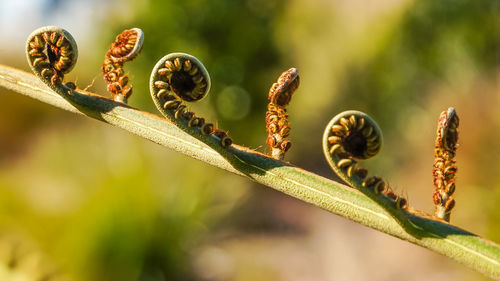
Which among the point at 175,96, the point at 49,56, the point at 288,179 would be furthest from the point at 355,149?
the point at 49,56

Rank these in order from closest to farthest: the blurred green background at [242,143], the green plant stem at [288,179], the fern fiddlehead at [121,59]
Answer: the green plant stem at [288,179] < the fern fiddlehead at [121,59] < the blurred green background at [242,143]

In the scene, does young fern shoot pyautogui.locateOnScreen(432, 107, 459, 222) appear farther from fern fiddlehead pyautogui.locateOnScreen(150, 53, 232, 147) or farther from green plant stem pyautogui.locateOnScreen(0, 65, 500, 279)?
fern fiddlehead pyautogui.locateOnScreen(150, 53, 232, 147)

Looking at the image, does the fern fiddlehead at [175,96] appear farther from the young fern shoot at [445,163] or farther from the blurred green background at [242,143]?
the blurred green background at [242,143]

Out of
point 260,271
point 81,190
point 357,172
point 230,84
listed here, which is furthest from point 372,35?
point 357,172

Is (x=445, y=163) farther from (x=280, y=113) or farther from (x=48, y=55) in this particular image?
(x=48, y=55)

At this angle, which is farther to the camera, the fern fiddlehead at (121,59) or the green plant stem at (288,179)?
the fern fiddlehead at (121,59)

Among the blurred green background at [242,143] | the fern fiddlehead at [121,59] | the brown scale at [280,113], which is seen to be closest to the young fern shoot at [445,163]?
the brown scale at [280,113]
